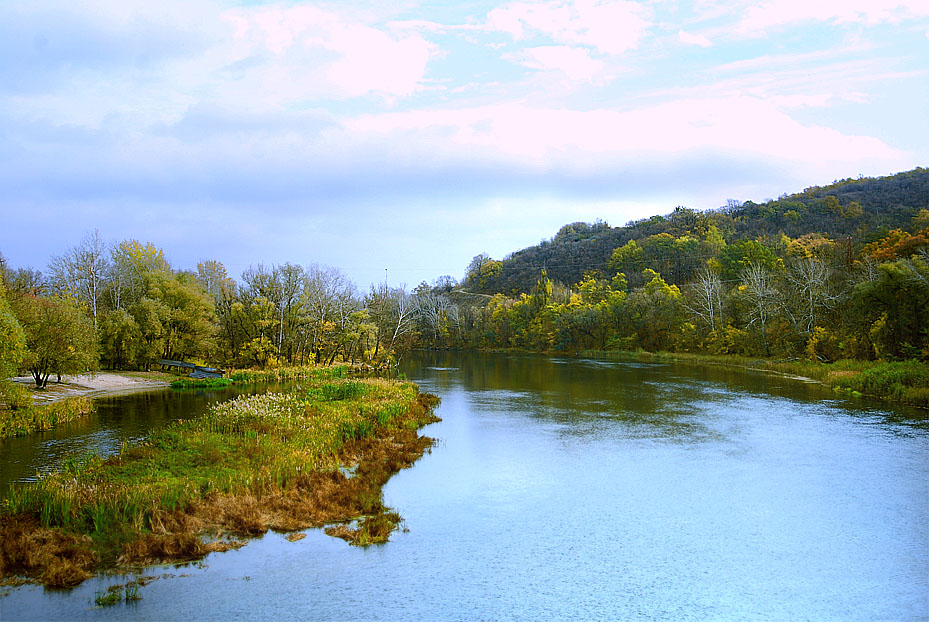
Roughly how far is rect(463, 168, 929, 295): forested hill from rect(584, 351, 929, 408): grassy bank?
2904cm

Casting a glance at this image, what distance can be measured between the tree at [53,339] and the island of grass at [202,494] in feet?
33.4

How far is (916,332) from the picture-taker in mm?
28297

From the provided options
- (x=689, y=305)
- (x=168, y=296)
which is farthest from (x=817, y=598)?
(x=689, y=305)

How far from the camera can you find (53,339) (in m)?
22.7

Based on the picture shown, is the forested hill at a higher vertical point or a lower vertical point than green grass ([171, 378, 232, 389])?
higher

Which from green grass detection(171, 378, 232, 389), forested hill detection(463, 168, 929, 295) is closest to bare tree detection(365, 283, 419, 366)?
green grass detection(171, 378, 232, 389)

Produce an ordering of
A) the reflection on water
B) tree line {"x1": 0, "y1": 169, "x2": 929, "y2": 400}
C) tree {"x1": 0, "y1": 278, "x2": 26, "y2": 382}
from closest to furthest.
Result: the reflection on water < tree {"x1": 0, "y1": 278, "x2": 26, "y2": 382} < tree line {"x1": 0, "y1": 169, "x2": 929, "y2": 400}

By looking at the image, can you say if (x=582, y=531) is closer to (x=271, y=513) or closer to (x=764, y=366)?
(x=271, y=513)

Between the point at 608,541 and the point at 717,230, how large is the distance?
95951 millimetres

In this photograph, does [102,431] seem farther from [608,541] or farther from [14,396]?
[608,541]

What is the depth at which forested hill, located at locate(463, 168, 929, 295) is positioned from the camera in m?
86.1

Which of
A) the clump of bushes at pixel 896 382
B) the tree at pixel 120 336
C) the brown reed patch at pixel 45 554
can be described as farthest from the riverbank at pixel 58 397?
the clump of bushes at pixel 896 382

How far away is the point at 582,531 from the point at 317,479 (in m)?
4.96

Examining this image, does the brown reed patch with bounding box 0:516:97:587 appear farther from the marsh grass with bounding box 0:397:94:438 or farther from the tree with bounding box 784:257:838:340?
the tree with bounding box 784:257:838:340
